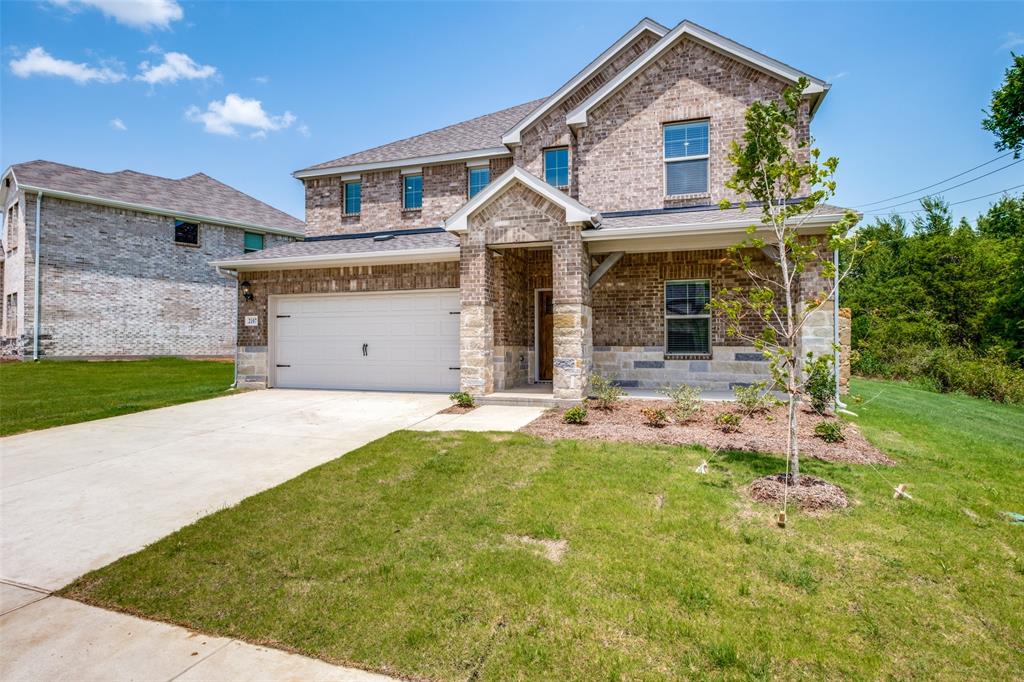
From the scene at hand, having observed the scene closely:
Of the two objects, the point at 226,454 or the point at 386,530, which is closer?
the point at 386,530

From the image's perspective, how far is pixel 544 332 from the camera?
13430 millimetres

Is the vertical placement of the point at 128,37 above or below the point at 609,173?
above

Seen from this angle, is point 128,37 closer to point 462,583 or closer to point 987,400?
point 462,583

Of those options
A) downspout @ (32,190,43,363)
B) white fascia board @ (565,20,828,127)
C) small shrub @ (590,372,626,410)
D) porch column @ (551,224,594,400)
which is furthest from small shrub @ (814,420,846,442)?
downspout @ (32,190,43,363)

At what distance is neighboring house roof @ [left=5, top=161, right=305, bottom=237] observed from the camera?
63.8 ft

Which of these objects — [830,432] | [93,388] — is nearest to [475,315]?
[830,432]

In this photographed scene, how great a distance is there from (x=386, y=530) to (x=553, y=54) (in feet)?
43.1

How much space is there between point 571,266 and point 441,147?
25.5 feet

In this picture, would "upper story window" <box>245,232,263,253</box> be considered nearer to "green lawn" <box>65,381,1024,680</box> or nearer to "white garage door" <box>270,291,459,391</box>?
"white garage door" <box>270,291,459,391</box>

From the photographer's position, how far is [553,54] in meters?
13.4

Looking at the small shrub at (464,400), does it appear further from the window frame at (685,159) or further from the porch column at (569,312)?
the window frame at (685,159)

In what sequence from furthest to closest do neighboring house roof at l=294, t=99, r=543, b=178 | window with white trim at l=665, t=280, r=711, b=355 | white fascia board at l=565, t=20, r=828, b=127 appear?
neighboring house roof at l=294, t=99, r=543, b=178
window with white trim at l=665, t=280, r=711, b=355
white fascia board at l=565, t=20, r=828, b=127

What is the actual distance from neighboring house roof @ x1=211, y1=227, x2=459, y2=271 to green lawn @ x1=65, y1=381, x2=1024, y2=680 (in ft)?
22.9

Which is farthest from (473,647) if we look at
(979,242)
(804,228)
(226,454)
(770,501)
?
(979,242)
